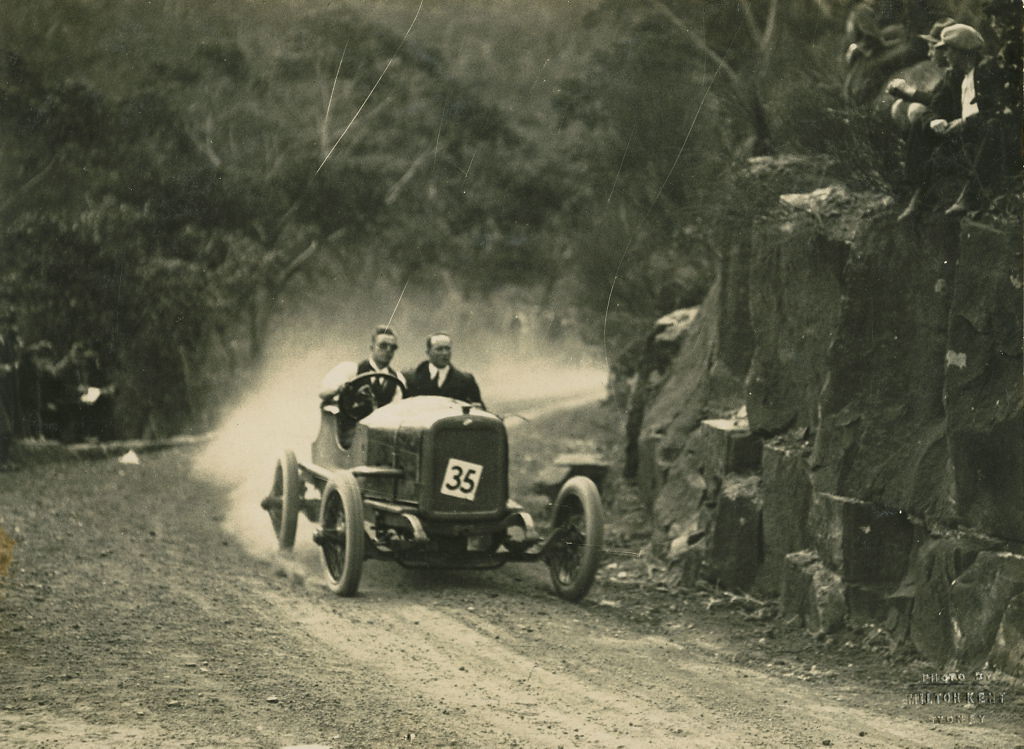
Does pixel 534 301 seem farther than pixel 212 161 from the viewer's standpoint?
Yes

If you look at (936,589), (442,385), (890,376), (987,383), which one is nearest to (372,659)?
(442,385)

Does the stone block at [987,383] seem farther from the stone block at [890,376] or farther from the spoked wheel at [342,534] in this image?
the spoked wheel at [342,534]

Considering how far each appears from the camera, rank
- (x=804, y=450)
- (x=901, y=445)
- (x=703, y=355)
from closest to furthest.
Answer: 1. (x=901, y=445)
2. (x=804, y=450)
3. (x=703, y=355)

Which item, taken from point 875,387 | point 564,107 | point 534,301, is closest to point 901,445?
point 875,387

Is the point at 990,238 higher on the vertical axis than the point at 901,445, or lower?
higher

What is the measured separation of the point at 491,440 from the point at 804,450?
205 centimetres

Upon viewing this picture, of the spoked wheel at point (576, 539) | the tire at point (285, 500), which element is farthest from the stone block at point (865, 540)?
the tire at point (285, 500)

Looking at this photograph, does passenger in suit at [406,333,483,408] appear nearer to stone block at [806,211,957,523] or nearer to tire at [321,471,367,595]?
tire at [321,471,367,595]

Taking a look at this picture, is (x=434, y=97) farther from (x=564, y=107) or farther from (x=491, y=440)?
(x=491, y=440)

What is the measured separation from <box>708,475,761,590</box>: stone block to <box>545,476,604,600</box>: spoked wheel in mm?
1004

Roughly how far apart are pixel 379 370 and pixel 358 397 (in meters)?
0.28

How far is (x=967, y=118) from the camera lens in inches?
235

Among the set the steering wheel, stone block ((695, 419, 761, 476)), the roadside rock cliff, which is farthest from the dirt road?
the steering wheel

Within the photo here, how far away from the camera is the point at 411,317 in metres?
9.38
